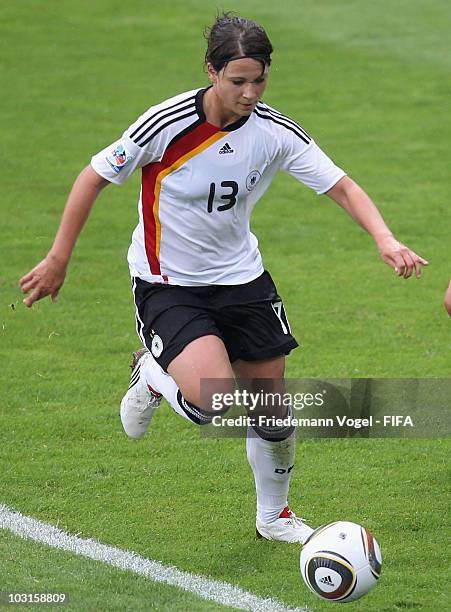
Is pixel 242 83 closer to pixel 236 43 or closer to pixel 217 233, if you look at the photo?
pixel 236 43

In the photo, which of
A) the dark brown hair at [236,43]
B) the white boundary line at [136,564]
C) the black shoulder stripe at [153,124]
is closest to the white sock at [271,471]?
the white boundary line at [136,564]

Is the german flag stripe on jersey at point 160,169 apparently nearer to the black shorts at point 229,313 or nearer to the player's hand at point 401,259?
the black shorts at point 229,313

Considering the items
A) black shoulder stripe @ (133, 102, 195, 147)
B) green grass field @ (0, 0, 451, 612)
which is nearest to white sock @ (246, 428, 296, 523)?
green grass field @ (0, 0, 451, 612)

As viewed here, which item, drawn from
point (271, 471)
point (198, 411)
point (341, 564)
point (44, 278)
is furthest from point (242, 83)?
point (341, 564)

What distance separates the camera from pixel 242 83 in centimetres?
512

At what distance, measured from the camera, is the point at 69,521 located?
5891mm

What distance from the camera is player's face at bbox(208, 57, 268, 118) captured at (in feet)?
16.7

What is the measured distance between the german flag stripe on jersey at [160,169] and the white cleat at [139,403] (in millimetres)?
789

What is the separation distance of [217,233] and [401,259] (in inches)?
35.9

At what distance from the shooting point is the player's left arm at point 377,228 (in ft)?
16.6

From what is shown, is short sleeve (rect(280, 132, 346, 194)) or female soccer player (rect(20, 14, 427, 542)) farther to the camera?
short sleeve (rect(280, 132, 346, 194))

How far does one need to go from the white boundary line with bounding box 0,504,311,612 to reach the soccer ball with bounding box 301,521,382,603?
23 centimetres

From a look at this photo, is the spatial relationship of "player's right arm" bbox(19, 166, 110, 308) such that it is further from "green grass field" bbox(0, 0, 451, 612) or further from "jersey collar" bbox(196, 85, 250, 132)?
"green grass field" bbox(0, 0, 451, 612)

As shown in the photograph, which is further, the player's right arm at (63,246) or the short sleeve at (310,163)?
the short sleeve at (310,163)
